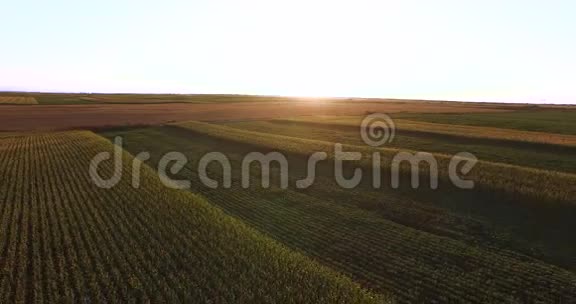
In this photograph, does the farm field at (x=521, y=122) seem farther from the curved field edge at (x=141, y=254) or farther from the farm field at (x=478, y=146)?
the curved field edge at (x=141, y=254)

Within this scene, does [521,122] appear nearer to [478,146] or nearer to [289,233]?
[478,146]

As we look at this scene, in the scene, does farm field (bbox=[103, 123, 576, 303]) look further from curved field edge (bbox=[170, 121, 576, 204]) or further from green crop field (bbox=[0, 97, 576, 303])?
A: curved field edge (bbox=[170, 121, 576, 204])

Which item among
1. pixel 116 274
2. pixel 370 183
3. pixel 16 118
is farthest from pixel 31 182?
pixel 16 118

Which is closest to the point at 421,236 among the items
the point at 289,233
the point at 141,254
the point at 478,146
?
the point at 289,233

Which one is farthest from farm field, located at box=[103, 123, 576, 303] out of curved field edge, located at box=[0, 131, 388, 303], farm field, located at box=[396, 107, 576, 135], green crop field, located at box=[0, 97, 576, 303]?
farm field, located at box=[396, 107, 576, 135]

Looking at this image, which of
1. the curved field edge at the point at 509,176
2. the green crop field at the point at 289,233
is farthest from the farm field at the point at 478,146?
the curved field edge at the point at 509,176
